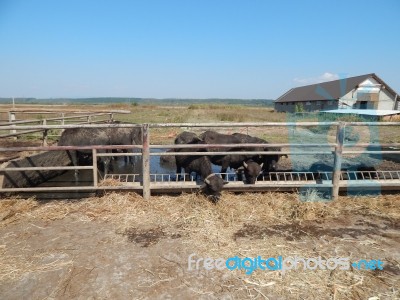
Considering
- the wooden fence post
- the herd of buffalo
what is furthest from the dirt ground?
the herd of buffalo

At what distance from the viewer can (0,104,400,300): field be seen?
3248 millimetres

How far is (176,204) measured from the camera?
5.62 metres

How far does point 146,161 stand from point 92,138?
17.1 ft

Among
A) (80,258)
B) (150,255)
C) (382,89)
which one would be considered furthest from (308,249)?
(382,89)

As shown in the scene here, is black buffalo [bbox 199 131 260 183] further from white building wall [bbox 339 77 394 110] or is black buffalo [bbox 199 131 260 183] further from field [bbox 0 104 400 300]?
white building wall [bbox 339 77 394 110]

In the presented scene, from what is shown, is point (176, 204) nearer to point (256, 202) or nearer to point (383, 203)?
point (256, 202)

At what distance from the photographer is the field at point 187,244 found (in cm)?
325

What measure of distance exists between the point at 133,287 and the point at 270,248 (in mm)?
1968

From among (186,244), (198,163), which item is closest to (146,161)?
(198,163)

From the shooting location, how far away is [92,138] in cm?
1006

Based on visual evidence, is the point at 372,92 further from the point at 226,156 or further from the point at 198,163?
the point at 198,163

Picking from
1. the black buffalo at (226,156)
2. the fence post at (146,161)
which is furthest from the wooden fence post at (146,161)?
the black buffalo at (226,156)

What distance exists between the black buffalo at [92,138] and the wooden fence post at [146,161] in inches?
152

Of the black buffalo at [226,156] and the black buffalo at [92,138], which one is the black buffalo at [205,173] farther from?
the black buffalo at [92,138]
